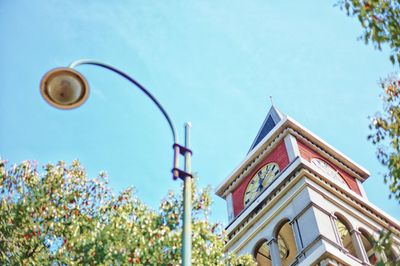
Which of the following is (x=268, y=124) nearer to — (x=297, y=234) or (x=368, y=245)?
(x=368, y=245)

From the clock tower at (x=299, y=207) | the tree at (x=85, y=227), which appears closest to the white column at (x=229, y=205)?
the clock tower at (x=299, y=207)

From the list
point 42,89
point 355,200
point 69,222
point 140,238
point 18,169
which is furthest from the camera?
point 355,200

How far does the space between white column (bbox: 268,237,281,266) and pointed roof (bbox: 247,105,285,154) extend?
32.0 ft

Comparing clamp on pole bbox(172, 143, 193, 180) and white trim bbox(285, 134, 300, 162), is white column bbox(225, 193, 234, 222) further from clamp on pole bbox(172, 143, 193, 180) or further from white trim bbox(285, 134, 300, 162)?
clamp on pole bbox(172, 143, 193, 180)

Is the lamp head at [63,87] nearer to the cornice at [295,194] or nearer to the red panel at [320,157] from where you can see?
the cornice at [295,194]

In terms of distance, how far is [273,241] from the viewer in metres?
25.4

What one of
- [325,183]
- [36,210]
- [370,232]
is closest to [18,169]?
[36,210]

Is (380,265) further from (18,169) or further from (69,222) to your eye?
(18,169)

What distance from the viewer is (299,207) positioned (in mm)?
24984

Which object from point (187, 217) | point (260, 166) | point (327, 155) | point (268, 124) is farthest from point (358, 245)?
point (187, 217)

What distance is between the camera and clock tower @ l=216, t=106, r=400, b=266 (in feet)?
77.3

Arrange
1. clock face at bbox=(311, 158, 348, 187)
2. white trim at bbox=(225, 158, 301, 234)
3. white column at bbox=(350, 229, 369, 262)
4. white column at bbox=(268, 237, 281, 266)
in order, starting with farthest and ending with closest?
clock face at bbox=(311, 158, 348, 187) → white trim at bbox=(225, 158, 301, 234) → white column at bbox=(268, 237, 281, 266) → white column at bbox=(350, 229, 369, 262)

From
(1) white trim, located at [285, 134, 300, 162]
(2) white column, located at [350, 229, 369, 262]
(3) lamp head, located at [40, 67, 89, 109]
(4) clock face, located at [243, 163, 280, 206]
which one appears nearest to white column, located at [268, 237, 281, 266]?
(2) white column, located at [350, 229, 369, 262]

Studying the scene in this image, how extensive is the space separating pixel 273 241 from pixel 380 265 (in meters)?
15.0
